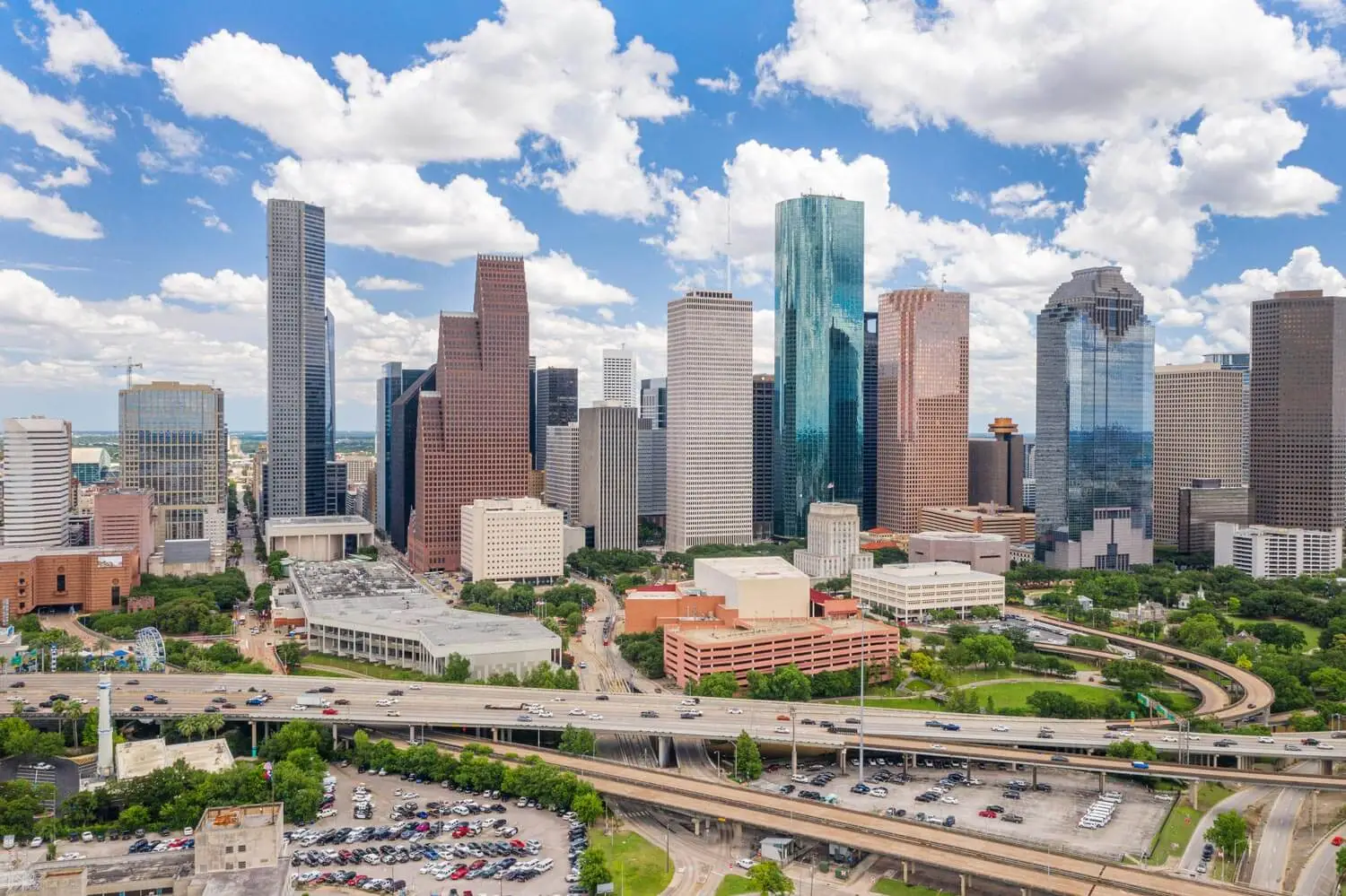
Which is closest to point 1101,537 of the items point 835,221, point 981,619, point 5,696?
point 981,619

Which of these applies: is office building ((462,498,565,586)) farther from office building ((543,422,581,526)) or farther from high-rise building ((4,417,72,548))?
high-rise building ((4,417,72,548))

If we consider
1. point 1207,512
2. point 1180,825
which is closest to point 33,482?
point 1180,825

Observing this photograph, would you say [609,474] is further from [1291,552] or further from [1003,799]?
[1003,799]

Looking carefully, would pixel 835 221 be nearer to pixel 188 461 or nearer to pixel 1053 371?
pixel 1053 371

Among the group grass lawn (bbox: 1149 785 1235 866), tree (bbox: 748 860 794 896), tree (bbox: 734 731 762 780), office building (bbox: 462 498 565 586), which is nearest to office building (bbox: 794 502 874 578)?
office building (bbox: 462 498 565 586)

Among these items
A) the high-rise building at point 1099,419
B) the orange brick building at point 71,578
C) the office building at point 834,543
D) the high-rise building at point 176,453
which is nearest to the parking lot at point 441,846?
the orange brick building at point 71,578
